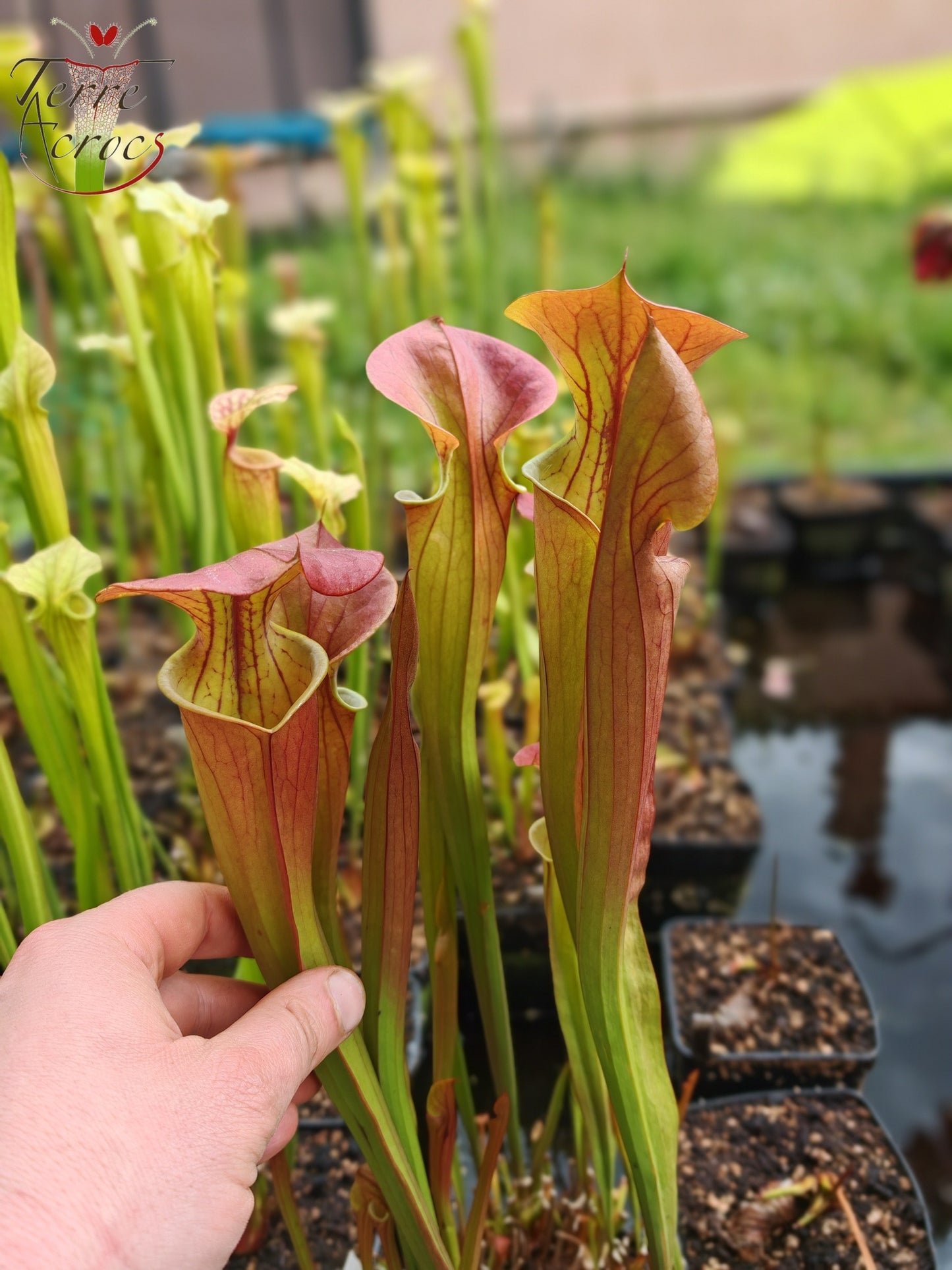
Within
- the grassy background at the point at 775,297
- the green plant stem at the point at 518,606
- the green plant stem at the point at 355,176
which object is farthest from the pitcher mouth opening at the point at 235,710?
the grassy background at the point at 775,297

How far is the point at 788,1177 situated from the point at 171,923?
51cm

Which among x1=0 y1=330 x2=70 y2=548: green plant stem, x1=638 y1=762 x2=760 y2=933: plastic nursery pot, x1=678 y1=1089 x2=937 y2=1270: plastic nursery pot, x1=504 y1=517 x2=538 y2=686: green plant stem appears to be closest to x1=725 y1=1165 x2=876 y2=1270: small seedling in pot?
x1=678 y1=1089 x2=937 y2=1270: plastic nursery pot

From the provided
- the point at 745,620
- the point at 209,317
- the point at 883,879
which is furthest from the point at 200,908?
the point at 745,620

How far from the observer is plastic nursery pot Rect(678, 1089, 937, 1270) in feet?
2.16

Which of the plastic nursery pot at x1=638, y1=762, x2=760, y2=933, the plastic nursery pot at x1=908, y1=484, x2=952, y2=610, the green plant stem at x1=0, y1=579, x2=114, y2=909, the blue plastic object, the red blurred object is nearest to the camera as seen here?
the green plant stem at x1=0, y1=579, x2=114, y2=909

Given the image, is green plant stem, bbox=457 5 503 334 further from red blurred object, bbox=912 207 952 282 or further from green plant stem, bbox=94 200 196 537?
red blurred object, bbox=912 207 952 282

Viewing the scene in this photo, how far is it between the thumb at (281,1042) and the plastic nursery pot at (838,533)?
5.60 ft

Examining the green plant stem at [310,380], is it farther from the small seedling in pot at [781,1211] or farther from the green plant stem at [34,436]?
the small seedling in pot at [781,1211]

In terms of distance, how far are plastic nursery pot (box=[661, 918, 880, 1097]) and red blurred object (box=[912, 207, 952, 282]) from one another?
1255 mm

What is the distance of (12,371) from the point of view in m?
0.57

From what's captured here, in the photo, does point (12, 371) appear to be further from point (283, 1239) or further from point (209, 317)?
point (283, 1239)

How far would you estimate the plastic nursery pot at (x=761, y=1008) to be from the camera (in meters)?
0.81

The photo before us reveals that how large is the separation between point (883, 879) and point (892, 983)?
0.17m

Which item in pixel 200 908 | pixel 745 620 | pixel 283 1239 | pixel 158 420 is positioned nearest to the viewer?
pixel 200 908
